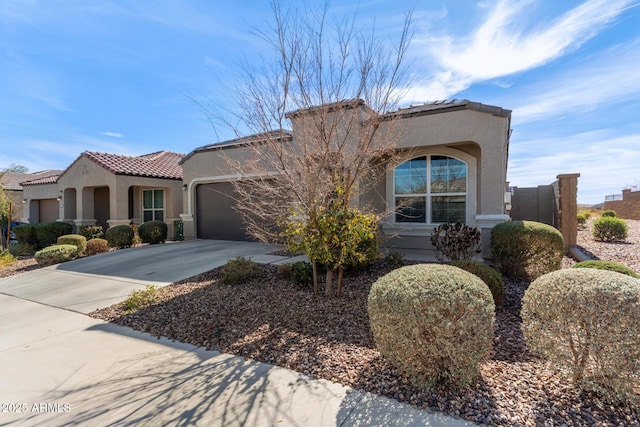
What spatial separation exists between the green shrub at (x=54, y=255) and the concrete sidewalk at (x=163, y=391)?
23.8 feet

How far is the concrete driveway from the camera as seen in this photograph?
270 inches

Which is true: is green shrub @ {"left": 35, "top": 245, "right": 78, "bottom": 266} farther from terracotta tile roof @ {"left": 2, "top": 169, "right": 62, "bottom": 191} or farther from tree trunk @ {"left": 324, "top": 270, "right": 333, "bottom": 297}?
terracotta tile roof @ {"left": 2, "top": 169, "right": 62, "bottom": 191}

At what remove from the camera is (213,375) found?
3479 mm

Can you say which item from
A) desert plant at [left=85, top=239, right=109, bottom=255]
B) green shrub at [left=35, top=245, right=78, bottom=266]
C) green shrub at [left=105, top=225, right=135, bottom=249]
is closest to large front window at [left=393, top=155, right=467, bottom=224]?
green shrub at [left=105, top=225, right=135, bottom=249]

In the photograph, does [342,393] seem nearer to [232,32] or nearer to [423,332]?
[423,332]

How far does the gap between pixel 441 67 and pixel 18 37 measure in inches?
423

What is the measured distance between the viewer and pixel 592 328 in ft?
8.67

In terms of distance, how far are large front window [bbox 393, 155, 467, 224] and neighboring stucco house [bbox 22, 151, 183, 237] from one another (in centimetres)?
1214

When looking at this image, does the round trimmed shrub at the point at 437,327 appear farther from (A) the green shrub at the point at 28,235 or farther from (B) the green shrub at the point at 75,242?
(A) the green shrub at the point at 28,235

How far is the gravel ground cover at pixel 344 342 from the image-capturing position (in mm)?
2643

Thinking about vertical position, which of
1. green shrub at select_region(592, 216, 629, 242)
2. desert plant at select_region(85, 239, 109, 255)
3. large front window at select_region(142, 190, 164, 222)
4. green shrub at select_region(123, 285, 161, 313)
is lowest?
green shrub at select_region(123, 285, 161, 313)

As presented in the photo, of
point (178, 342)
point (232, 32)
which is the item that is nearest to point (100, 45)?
point (232, 32)

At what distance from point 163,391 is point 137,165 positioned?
50.2 feet

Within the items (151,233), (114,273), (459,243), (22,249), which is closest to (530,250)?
(459,243)
